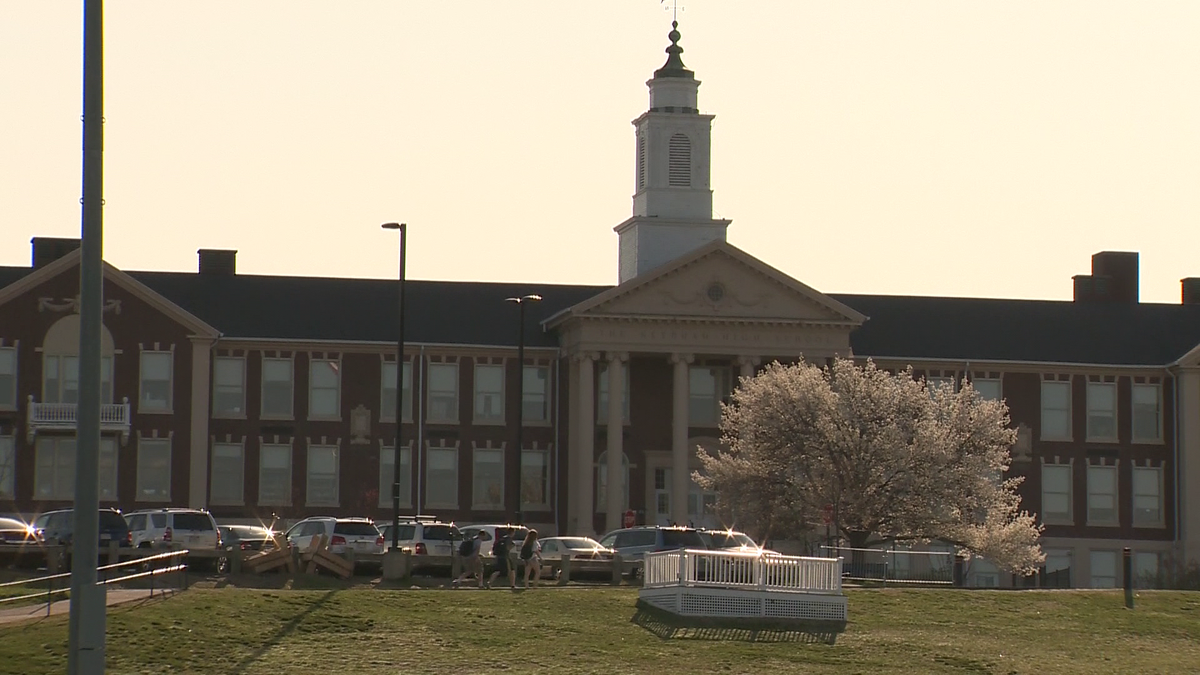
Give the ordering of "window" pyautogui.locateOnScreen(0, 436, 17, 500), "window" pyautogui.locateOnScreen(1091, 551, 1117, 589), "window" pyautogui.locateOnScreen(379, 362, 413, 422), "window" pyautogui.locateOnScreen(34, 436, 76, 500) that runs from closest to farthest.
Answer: "window" pyautogui.locateOnScreen(0, 436, 17, 500)
"window" pyautogui.locateOnScreen(34, 436, 76, 500)
"window" pyautogui.locateOnScreen(379, 362, 413, 422)
"window" pyautogui.locateOnScreen(1091, 551, 1117, 589)

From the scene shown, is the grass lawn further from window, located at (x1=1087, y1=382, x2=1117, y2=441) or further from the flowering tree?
window, located at (x1=1087, y1=382, x2=1117, y2=441)

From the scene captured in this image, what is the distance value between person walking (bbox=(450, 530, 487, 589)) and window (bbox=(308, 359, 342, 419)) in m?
27.8

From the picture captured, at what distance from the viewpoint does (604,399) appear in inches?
3054

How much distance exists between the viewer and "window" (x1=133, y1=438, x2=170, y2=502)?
2916 inches

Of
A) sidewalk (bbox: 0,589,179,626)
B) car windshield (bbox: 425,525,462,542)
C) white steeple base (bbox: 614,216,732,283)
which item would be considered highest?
white steeple base (bbox: 614,216,732,283)

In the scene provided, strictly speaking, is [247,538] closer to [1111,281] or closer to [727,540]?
[727,540]

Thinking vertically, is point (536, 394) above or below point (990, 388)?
below

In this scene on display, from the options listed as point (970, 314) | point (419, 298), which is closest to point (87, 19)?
point (419, 298)

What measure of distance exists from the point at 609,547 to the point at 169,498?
83.8ft

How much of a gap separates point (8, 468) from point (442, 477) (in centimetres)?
1532

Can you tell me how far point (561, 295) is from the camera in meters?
82.5

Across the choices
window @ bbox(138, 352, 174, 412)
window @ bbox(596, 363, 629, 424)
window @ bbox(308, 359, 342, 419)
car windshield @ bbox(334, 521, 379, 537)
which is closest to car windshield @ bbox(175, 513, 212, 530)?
car windshield @ bbox(334, 521, 379, 537)

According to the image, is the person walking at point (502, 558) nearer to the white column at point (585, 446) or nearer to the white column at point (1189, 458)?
the white column at point (585, 446)

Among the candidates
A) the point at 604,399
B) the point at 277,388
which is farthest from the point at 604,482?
the point at 277,388
